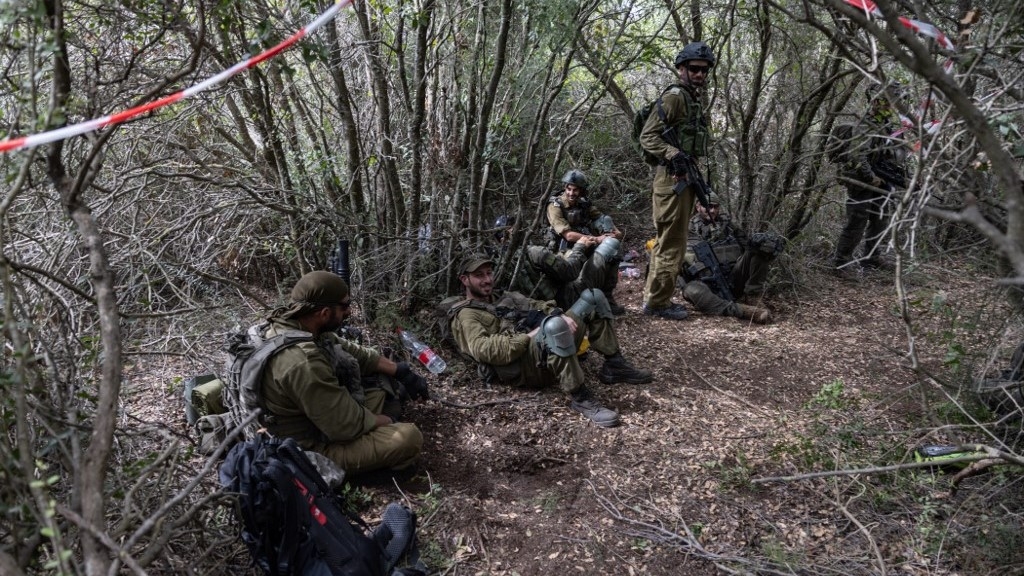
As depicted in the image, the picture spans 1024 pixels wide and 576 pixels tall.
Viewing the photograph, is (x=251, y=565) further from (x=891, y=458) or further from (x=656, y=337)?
(x=656, y=337)

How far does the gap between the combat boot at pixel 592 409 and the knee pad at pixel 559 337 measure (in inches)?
10.9

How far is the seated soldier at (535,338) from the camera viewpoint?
3.68 metres

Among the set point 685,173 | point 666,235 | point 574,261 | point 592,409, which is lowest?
point 592,409

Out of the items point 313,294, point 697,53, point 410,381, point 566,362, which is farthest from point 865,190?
point 313,294

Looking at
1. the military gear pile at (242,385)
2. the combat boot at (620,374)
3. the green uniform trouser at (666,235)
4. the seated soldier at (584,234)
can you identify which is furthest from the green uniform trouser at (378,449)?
the green uniform trouser at (666,235)

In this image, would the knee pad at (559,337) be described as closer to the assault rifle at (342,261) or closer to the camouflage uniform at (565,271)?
the camouflage uniform at (565,271)

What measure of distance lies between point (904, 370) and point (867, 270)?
7.80 ft

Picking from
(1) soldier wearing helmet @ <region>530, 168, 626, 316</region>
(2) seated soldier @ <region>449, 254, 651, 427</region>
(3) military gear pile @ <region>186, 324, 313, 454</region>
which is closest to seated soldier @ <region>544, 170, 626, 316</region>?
(1) soldier wearing helmet @ <region>530, 168, 626, 316</region>

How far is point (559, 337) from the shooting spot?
362cm

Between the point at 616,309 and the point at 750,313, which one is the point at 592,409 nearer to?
the point at 616,309

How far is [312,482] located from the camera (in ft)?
7.61

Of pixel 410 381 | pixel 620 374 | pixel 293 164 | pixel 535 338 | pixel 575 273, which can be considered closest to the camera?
pixel 410 381

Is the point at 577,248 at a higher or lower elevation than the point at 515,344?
higher

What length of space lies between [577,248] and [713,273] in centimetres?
141
